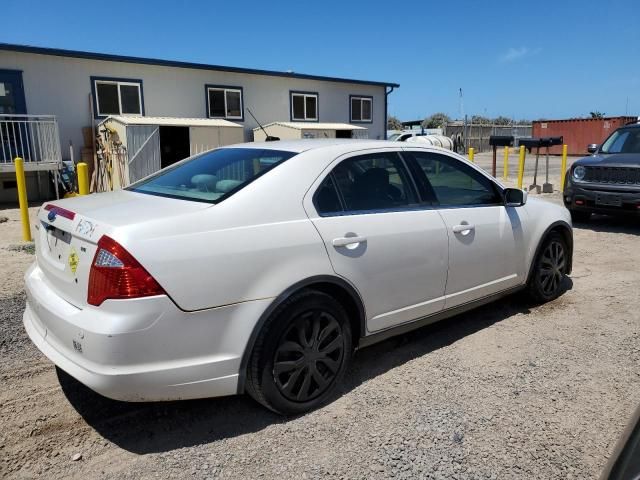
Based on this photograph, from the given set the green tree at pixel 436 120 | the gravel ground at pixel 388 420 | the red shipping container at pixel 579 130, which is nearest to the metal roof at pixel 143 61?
the gravel ground at pixel 388 420

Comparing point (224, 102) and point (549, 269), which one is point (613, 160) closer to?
point (549, 269)

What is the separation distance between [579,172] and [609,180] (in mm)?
547

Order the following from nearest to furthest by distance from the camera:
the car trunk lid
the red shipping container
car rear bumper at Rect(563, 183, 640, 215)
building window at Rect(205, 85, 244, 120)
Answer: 1. the car trunk lid
2. car rear bumper at Rect(563, 183, 640, 215)
3. building window at Rect(205, 85, 244, 120)
4. the red shipping container

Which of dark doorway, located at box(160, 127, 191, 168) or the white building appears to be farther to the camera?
dark doorway, located at box(160, 127, 191, 168)

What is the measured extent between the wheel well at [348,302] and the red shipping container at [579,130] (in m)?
32.5

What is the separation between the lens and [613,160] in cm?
816

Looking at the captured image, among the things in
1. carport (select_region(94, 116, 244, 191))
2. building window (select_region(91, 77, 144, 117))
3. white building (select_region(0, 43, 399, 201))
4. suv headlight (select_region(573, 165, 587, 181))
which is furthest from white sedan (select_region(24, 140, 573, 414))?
building window (select_region(91, 77, 144, 117))

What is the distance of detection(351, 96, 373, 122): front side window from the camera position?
20.3 m

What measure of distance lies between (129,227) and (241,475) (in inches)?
50.0

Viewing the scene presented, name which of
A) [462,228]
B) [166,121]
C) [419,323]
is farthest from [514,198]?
[166,121]

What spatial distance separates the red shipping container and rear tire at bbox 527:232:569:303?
30.1 metres

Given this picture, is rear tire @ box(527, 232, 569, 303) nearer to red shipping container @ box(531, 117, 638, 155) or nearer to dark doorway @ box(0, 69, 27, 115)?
dark doorway @ box(0, 69, 27, 115)

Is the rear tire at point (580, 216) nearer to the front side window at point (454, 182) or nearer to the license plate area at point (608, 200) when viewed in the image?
the license plate area at point (608, 200)

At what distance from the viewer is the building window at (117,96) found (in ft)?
46.3
